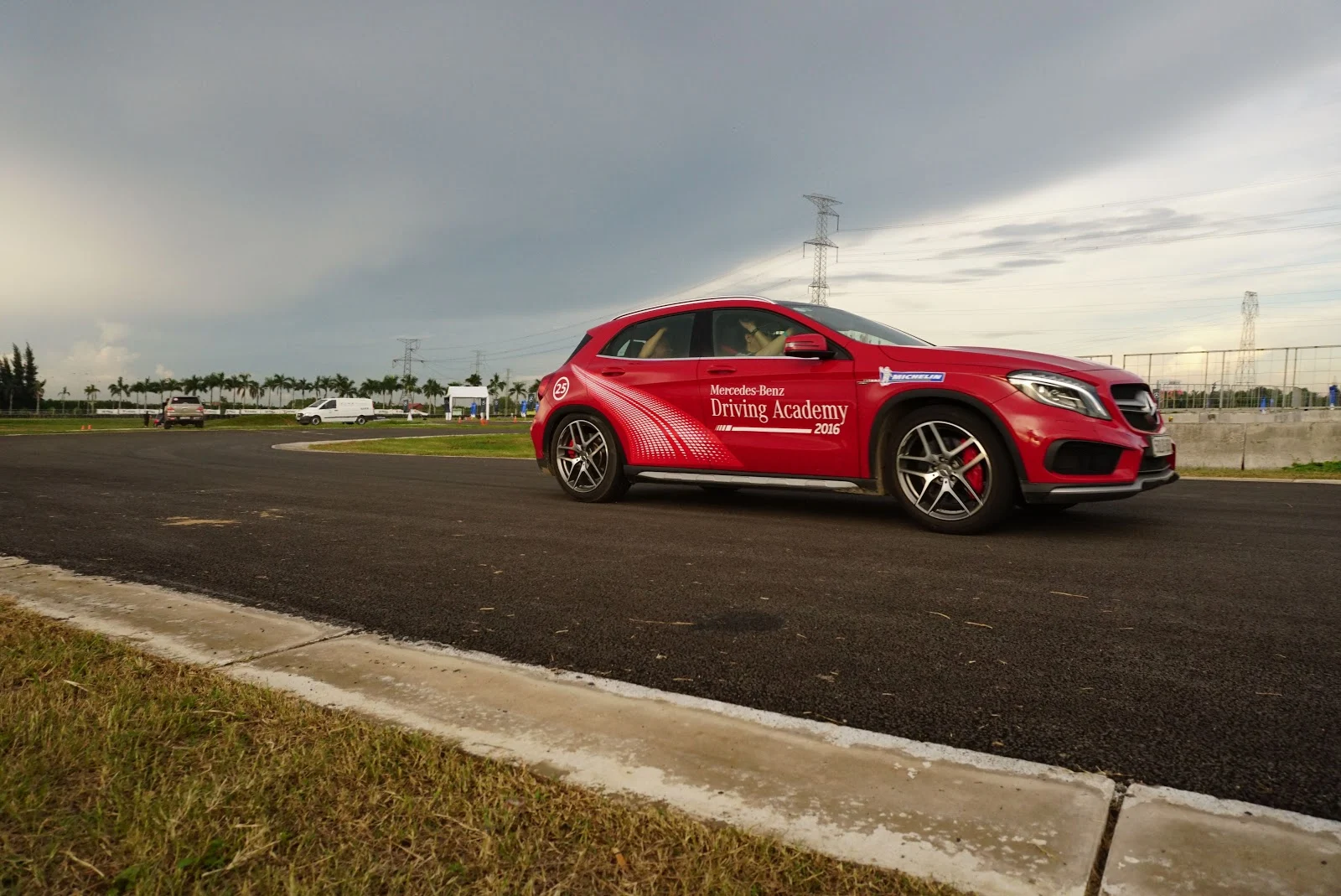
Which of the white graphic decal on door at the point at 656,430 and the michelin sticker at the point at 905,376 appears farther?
the white graphic decal on door at the point at 656,430

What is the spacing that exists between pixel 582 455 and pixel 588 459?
89mm

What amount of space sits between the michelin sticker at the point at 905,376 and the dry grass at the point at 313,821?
4393 millimetres

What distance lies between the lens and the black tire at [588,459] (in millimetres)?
7504

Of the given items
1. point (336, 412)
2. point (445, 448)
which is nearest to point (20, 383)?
point (336, 412)

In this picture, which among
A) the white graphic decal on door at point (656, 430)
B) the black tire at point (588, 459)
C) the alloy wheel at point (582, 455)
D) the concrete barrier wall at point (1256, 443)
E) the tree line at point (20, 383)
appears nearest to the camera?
the white graphic decal on door at point (656, 430)

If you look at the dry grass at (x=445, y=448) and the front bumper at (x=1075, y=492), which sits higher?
the front bumper at (x=1075, y=492)

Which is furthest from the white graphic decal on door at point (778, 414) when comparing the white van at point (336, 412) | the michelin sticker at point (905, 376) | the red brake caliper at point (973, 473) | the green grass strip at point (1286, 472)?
the white van at point (336, 412)

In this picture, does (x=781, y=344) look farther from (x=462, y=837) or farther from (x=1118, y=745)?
(x=462, y=837)

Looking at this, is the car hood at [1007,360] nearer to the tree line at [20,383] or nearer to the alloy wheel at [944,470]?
the alloy wheel at [944,470]

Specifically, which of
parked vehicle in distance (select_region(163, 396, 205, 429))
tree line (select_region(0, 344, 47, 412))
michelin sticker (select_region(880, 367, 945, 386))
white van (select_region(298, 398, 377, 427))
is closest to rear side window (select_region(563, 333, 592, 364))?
michelin sticker (select_region(880, 367, 945, 386))

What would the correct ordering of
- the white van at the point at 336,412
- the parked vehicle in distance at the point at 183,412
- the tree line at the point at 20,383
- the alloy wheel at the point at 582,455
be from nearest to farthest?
1. the alloy wheel at the point at 582,455
2. the parked vehicle in distance at the point at 183,412
3. the white van at the point at 336,412
4. the tree line at the point at 20,383

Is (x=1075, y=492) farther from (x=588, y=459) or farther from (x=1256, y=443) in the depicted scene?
(x=1256, y=443)

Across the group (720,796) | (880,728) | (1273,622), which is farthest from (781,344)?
(720,796)

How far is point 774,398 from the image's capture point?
642 centimetres
